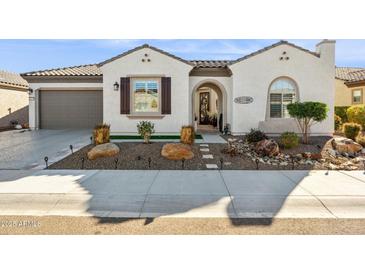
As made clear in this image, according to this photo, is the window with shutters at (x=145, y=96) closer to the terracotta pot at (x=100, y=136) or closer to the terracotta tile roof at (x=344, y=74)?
Result: the terracotta pot at (x=100, y=136)

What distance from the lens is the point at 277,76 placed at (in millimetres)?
13672

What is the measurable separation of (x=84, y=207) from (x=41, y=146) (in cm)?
770

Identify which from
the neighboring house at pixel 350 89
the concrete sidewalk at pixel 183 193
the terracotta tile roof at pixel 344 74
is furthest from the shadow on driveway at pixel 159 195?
the terracotta tile roof at pixel 344 74

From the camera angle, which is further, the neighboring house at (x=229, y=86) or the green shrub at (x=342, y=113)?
the green shrub at (x=342, y=113)

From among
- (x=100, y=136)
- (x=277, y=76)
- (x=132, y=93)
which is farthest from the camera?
(x=132, y=93)

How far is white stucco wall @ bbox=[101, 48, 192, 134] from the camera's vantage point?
14055mm

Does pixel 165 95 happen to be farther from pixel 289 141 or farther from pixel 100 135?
pixel 289 141

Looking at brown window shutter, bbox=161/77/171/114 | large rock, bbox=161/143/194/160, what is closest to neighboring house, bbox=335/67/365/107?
brown window shutter, bbox=161/77/171/114

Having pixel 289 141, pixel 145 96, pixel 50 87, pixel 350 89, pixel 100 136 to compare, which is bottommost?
pixel 289 141

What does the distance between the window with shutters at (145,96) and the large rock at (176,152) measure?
5189mm

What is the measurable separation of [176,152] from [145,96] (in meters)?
6.01

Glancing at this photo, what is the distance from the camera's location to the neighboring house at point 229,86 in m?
13.6

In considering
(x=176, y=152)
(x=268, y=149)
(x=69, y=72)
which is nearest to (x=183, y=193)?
(x=176, y=152)
